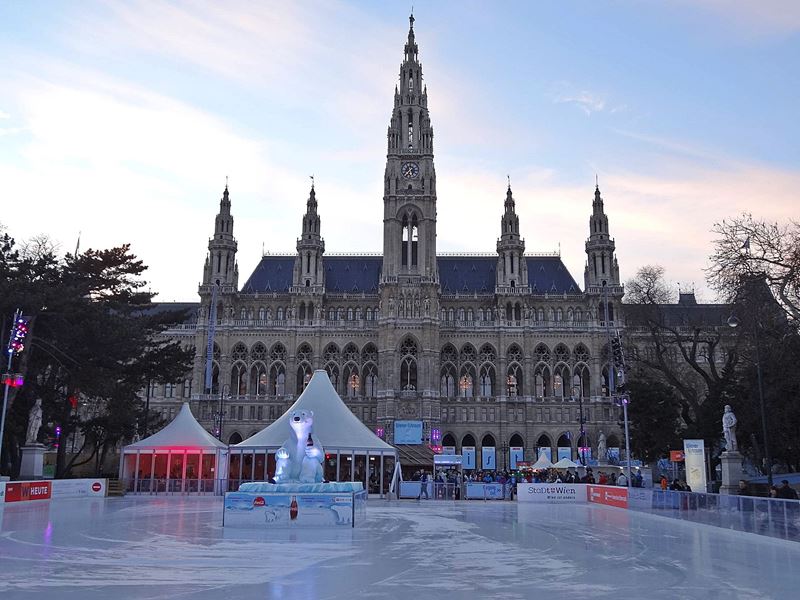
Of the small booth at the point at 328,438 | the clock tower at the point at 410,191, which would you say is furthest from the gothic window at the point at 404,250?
the small booth at the point at 328,438

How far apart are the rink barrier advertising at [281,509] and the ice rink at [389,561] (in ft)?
3.13

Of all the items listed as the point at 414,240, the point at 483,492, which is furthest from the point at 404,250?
the point at 483,492

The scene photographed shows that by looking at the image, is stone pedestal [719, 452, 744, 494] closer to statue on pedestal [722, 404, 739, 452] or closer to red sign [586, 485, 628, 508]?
statue on pedestal [722, 404, 739, 452]

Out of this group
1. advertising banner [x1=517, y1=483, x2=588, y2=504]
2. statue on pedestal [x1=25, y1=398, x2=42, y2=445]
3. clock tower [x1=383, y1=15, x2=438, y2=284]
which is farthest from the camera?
clock tower [x1=383, y1=15, x2=438, y2=284]

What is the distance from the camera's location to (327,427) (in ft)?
143

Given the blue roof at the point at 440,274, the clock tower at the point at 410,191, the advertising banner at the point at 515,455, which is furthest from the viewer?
the blue roof at the point at 440,274

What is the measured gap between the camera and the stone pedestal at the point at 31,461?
41.1m

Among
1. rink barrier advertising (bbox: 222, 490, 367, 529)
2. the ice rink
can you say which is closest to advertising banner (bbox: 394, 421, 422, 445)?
the ice rink

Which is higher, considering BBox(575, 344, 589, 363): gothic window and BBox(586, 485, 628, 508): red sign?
BBox(575, 344, 589, 363): gothic window

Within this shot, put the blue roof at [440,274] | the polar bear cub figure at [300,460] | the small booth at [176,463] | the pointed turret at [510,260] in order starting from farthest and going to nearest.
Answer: the blue roof at [440,274] < the pointed turret at [510,260] < the small booth at [176,463] < the polar bear cub figure at [300,460]

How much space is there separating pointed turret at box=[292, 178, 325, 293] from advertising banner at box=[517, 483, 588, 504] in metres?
51.1

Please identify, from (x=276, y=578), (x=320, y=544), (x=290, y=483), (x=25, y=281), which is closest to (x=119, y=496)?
(x=25, y=281)

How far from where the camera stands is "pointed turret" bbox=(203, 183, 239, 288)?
91562 mm

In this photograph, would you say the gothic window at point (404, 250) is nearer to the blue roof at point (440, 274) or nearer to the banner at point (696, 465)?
the blue roof at point (440, 274)
